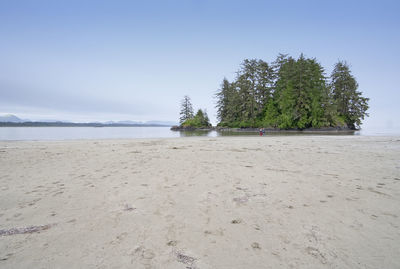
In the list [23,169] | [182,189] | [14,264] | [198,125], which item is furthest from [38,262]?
[198,125]

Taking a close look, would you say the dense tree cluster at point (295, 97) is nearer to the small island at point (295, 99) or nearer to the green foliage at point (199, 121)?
the small island at point (295, 99)

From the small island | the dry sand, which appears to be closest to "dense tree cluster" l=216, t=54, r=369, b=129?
the small island

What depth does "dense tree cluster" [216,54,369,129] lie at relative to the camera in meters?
40.5

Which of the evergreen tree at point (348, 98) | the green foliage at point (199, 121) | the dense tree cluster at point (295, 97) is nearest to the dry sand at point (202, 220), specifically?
the dense tree cluster at point (295, 97)

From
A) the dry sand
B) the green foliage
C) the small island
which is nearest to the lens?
the dry sand

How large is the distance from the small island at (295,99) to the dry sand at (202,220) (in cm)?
4019

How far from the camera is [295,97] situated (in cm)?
4169

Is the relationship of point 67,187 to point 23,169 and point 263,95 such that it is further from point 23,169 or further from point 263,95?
point 263,95

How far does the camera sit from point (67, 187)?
4.46 metres

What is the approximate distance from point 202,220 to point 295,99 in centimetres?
4514

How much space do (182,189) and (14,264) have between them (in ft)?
9.17

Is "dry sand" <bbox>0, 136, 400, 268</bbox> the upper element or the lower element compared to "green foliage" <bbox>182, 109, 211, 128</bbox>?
lower

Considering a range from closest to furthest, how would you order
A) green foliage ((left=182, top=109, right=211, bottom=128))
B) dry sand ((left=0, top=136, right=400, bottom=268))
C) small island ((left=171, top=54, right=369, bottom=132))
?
1. dry sand ((left=0, top=136, right=400, bottom=268))
2. small island ((left=171, top=54, right=369, bottom=132))
3. green foliage ((left=182, top=109, right=211, bottom=128))

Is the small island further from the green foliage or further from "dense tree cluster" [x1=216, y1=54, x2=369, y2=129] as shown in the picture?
the green foliage
